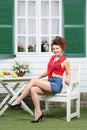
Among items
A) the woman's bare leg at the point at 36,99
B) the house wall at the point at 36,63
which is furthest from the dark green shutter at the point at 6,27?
the woman's bare leg at the point at 36,99

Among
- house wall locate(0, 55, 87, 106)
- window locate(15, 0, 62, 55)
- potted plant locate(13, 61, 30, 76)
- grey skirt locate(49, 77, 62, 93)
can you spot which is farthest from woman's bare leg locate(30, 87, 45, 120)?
window locate(15, 0, 62, 55)

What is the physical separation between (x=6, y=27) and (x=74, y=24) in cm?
136

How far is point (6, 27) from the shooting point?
437 inches

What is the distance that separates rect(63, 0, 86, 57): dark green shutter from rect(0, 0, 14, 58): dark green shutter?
1079 mm

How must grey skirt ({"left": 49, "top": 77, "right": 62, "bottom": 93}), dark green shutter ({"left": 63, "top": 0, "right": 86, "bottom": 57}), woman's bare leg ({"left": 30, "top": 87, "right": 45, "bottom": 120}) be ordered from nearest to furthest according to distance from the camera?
woman's bare leg ({"left": 30, "top": 87, "right": 45, "bottom": 120}) < grey skirt ({"left": 49, "top": 77, "right": 62, "bottom": 93}) < dark green shutter ({"left": 63, "top": 0, "right": 86, "bottom": 57})

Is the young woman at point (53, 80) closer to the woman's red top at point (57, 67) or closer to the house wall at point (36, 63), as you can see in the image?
the woman's red top at point (57, 67)

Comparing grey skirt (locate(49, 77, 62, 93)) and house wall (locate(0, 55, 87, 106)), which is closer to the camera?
grey skirt (locate(49, 77, 62, 93))

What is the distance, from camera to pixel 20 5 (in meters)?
11.4

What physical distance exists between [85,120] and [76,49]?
211 centimetres

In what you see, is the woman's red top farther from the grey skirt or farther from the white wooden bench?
the white wooden bench

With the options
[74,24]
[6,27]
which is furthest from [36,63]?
[74,24]

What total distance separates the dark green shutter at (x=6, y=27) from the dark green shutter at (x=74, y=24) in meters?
1.08

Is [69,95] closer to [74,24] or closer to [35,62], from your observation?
[35,62]

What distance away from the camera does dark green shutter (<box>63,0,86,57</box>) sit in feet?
37.0
